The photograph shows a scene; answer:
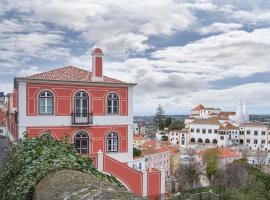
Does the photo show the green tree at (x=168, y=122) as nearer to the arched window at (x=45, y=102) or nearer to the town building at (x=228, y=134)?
the town building at (x=228, y=134)

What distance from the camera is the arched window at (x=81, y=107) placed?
57.7ft

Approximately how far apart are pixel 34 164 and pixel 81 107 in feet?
40.5

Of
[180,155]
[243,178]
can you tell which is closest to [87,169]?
[243,178]

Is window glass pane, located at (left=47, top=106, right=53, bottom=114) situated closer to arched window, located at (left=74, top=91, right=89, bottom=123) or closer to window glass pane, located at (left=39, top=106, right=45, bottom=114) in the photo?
window glass pane, located at (left=39, top=106, right=45, bottom=114)

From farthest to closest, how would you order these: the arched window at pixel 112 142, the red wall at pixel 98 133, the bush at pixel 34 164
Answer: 1. the arched window at pixel 112 142
2. the red wall at pixel 98 133
3. the bush at pixel 34 164

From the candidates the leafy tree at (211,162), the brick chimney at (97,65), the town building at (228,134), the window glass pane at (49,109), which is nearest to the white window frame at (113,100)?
the brick chimney at (97,65)

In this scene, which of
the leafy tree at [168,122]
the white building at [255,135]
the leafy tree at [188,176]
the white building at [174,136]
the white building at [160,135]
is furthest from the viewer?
the leafy tree at [168,122]

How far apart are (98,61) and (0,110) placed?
19.0 meters

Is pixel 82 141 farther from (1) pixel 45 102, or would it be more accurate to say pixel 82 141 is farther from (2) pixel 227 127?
(2) pixel 227 127

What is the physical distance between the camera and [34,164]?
214 inches

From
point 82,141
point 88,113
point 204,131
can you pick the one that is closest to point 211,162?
point 204,131

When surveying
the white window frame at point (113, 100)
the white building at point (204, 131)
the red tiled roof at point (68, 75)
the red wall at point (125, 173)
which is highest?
the red tiled roof at point (68, 75)

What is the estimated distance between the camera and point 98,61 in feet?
60.0

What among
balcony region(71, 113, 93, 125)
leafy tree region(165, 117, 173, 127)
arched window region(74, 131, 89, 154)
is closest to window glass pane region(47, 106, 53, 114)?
balcony region(71, 113, 93, 125)
